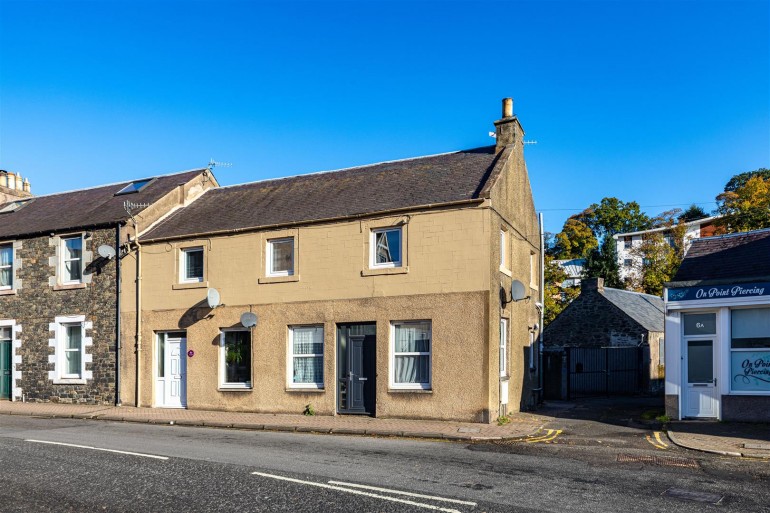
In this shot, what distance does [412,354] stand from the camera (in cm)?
1750

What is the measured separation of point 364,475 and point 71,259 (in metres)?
17.2

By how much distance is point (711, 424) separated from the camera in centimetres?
1577

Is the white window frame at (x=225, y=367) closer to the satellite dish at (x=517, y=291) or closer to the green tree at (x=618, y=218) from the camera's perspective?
the satellite dish at (x=517, y=291)

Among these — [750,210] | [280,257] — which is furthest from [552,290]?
[280,257]

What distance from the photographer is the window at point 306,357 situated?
18703 mm

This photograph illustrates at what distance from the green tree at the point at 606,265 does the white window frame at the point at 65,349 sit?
134ft

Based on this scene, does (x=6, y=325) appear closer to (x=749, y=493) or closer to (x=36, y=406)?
(x=36, y=406)

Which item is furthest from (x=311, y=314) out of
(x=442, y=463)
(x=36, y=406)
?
(x=36, y=406)

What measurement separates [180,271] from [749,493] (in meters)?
16.8

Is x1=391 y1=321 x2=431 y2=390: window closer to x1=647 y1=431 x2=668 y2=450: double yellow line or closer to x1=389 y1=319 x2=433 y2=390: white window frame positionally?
x1=389 y1=319 x2=433 y2=390: white window frame

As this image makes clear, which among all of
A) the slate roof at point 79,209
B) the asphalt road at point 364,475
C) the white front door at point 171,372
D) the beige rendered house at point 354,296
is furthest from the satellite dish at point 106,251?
the asphalt road at point 364,475

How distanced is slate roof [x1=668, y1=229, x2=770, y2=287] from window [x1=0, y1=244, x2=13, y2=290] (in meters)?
22.0

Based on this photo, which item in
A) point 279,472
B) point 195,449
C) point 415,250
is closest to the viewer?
point 279,472

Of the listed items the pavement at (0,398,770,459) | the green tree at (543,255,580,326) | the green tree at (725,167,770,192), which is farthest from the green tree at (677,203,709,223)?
the pavement at (0,398,770,459)
